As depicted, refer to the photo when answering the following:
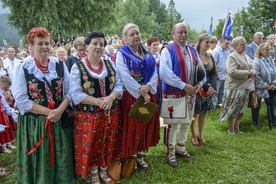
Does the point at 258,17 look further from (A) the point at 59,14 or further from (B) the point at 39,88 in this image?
(B) the point at 39,88

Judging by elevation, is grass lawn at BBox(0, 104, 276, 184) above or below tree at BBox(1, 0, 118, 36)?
below

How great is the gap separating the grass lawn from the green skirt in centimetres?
90

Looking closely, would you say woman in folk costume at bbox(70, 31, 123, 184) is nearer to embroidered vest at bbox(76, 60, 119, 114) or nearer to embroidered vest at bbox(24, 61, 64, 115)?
embroidered vest at bbox(76, 60, 119, 114)

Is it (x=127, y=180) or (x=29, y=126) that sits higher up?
(x=29, y=126)

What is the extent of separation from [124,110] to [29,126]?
3.83 ft

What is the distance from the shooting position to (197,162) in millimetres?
4152

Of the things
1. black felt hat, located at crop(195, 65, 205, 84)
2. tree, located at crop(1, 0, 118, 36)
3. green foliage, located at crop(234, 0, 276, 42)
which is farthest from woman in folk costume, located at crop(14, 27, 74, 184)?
green foliage, located at crop(234, 0, 276, 42)

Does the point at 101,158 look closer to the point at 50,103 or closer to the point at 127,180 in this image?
the point at 127,180

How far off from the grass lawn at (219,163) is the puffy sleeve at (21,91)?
4.77 ft

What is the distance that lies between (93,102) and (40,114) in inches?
22.7

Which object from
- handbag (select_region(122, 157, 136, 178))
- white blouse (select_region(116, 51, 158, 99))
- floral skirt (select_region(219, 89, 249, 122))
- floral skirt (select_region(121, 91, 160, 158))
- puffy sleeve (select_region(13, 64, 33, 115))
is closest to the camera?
puffy sleeve (select_region(13, 64, 33, 115))

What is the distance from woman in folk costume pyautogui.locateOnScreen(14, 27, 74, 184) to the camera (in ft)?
9.12

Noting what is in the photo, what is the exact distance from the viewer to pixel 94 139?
3109mm

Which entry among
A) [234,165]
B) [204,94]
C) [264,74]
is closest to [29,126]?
[204,94]
